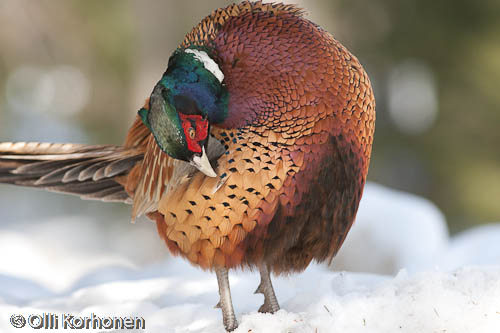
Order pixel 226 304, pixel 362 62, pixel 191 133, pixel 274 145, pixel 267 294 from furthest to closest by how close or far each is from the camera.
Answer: pixel 362 62, pixel 267 294, pixel 226 304, pixel 274 145, pixel 191 133

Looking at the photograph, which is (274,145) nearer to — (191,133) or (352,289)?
(191,133)

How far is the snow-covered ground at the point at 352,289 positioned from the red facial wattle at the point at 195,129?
768 millimetres

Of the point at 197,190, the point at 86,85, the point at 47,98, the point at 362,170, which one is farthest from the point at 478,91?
the point at 47,98

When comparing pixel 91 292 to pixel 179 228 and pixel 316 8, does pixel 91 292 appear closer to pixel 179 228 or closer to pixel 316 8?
pixel 179 228

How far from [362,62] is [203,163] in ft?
24.1

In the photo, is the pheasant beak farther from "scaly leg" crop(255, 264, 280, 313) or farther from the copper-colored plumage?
"scaly leg" crop(255, 264, 280, 313)

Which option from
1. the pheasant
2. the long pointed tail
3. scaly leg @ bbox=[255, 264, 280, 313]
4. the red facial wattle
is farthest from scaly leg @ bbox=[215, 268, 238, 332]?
the long pointed tail

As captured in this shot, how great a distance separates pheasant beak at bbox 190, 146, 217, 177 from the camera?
7.22 feet

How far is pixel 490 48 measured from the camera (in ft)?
23.6

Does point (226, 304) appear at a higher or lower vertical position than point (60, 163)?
lower

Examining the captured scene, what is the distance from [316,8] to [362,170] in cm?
461

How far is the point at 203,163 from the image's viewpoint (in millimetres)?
2211

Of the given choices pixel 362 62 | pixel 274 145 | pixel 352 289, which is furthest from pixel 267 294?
pixel 362 62

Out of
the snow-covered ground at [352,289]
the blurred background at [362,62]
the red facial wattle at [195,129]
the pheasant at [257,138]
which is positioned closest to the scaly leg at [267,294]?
the snow-covered ground at [352,289]
